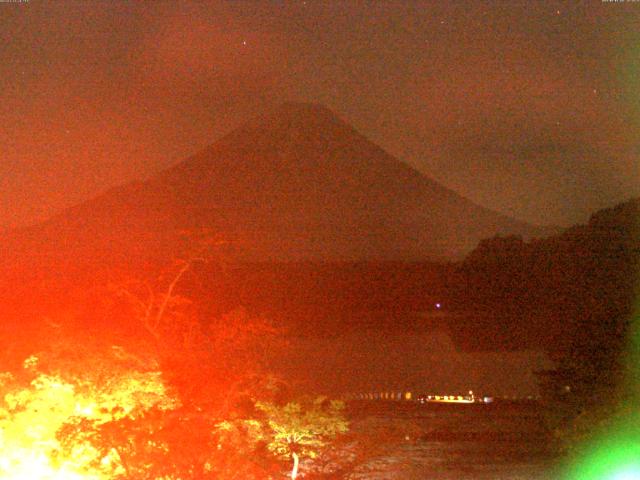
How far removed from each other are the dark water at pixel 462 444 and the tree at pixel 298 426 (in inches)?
57.2

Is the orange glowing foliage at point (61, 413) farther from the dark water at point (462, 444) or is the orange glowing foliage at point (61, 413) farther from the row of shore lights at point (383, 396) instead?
the row of shore lights at point (383, 396)

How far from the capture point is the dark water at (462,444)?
495 inches

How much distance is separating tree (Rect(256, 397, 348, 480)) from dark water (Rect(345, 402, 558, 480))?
1.45 metres

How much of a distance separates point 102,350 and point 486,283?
1884 cm

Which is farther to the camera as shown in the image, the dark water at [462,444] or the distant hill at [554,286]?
the distant hill at [554,286]

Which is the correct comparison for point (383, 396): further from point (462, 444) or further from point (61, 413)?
point (61, 413)

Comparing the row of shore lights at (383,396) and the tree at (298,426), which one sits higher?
the row of shore lights at (383,396)

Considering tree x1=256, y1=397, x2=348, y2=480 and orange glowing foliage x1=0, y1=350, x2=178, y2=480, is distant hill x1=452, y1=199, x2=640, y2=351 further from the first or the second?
orange glowing foliage x1=0, y1=350, x2=178, y2=480

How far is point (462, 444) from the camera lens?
15203mm

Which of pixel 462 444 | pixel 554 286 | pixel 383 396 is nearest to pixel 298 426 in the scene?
pixel 462 444

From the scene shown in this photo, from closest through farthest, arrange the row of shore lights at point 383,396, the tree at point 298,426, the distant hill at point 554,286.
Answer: the tree at point 298,426 → the distant hill at point 554,286 → the row of shore lights at point 383,396

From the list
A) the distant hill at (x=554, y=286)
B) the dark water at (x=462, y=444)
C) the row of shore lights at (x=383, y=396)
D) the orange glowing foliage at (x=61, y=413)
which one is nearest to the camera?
the orange glowing foliage at (x=61, y=413)

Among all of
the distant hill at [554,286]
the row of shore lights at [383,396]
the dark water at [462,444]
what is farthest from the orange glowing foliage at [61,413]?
the row of shore lights at [383,396]

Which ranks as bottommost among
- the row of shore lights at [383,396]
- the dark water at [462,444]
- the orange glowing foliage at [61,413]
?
the orange glowing foliage at [61,413]
